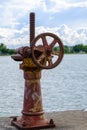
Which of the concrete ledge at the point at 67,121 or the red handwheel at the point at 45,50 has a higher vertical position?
the red handwheel at the point at 45,50

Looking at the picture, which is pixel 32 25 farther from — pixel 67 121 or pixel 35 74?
pixel 67 121

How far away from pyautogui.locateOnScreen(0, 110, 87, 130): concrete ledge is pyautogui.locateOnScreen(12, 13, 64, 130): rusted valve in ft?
0.52

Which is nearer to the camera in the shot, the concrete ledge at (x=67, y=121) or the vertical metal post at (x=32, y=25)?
the concrete ledge at (x=67, y=121)

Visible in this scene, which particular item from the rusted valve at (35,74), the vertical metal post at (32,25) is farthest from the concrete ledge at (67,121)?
the vertical metal post at (32,25)

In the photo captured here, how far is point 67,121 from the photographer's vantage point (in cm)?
774

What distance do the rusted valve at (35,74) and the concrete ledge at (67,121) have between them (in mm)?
159

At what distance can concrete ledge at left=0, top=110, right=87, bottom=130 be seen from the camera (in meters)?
7.32

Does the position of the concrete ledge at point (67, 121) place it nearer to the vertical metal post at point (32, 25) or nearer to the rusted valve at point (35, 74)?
the rusted valve at point (35, 74)

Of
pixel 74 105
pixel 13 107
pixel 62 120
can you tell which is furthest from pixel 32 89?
pixel 74 105

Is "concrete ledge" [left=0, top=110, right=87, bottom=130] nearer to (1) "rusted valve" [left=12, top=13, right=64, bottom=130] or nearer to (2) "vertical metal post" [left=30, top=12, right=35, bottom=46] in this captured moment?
(1) "rusted valve" [left=12, top=13, right=64, bottom=130]

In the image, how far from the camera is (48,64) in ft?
24.2

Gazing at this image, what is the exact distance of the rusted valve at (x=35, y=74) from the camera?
7.31 meters

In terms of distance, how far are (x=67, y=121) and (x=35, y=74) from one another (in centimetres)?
95

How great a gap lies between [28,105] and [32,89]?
0.25 metres
